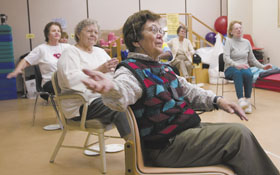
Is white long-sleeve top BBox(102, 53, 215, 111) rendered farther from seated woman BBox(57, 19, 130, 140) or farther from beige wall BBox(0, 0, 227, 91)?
beige wall BBox(0, 0, 227, 91)

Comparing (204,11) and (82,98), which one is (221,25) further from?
(82,98)

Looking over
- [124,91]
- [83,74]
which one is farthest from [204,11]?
[124,91]

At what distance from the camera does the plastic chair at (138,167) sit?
1.31 meters

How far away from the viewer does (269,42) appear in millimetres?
7492

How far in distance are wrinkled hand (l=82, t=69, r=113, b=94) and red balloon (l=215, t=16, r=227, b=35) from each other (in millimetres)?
7738

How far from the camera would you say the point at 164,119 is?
1419mm

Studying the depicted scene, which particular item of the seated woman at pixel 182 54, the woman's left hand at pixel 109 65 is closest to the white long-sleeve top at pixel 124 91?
the woman's left hand at pixel 109 65

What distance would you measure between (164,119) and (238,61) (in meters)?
3.54

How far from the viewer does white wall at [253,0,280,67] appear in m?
7.29

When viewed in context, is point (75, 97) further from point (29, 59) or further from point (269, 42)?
point (269, 42)

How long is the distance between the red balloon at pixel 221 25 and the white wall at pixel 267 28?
2.55 feet

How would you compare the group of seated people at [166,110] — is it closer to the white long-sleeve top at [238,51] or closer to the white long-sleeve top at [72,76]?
the white long-sleeve top at [72,76]

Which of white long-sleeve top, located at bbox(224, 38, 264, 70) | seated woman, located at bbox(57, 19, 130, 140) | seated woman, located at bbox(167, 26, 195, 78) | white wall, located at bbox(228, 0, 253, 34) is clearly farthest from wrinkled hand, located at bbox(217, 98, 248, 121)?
white wall, located at bbox(228, 0, 253, 34)

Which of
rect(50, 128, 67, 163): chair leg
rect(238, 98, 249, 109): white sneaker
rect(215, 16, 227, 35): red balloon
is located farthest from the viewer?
rect(215, 16, 227, 35): red balloon
